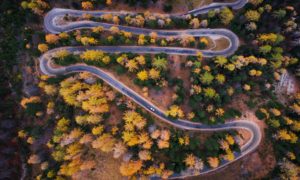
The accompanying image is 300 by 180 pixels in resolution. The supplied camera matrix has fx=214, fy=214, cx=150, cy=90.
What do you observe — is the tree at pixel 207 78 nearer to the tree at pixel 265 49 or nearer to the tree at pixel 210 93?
the tree at pixel 210 93

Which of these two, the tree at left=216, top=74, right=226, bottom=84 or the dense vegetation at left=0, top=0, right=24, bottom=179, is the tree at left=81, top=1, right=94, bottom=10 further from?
the tree at left=216, top=74, right=226, bottom=84

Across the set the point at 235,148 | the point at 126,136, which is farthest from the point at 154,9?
the point at 235,148

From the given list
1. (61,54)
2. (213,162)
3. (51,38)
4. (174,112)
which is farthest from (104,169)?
(51,38)

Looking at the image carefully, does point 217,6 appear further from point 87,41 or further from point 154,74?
point 87,41

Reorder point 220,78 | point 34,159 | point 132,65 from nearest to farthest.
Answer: point 132,65 < point 220,78 < point 34,159

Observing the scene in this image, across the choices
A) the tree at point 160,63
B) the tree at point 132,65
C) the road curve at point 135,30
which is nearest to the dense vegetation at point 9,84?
the road curve at point 135,30

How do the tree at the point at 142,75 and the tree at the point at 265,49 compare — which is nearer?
the tree at the point at 142,75

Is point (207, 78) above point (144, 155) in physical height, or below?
above

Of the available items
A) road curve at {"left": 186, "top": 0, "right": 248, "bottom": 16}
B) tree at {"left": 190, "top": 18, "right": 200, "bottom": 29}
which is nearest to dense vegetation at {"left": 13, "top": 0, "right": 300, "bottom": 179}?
tree at {"left": 190, "top": 18, "right": 200, "bottom": 29}
